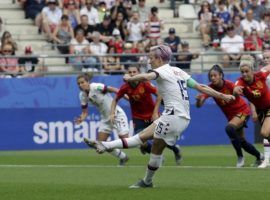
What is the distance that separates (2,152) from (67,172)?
10.1 meters

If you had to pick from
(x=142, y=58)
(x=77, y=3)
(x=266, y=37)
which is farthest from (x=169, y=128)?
(x=266, y=37)

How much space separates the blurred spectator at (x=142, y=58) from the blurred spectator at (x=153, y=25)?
47 centimetres

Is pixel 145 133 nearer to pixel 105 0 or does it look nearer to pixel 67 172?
pixel 67 172

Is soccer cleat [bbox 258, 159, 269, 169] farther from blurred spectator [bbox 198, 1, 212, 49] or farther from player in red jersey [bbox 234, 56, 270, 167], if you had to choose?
blurred spectator [bbox 198, 1, 212, 49]

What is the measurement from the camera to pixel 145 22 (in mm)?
33875

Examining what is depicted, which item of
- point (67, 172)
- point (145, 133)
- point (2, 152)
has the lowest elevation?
point (2, 152)

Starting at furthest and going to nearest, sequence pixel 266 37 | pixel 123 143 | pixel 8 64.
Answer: pixel 266 37
pixel 8 64
pixel 123 143

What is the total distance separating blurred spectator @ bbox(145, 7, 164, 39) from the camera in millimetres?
33219

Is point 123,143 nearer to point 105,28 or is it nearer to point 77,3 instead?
point 105,28

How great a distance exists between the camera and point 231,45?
33.7m

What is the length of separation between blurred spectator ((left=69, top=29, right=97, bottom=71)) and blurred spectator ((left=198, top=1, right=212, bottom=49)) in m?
4.63

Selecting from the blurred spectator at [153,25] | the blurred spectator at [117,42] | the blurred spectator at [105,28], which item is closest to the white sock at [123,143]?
the blurred spectator at [117,42]

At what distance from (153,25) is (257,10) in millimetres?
4793

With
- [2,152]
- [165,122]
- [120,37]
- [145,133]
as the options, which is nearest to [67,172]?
[145,133]
